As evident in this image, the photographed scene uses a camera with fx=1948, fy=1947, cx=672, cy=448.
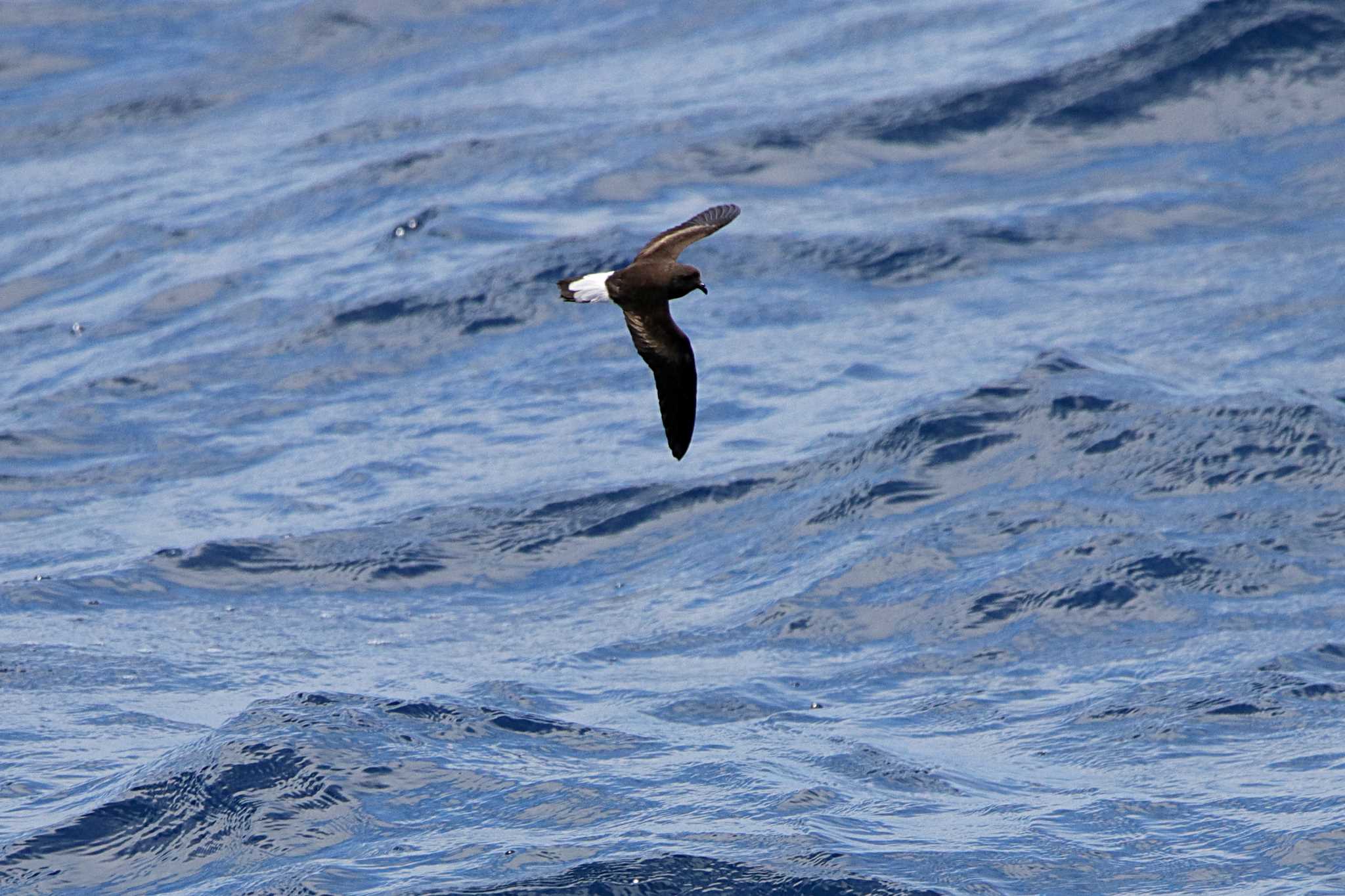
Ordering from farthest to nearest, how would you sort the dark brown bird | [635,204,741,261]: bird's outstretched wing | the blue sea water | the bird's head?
1. the blue sea water
2. [635,204,741,261]: bird's outstretched wing
3. the bird's head
4. the dark brown bird

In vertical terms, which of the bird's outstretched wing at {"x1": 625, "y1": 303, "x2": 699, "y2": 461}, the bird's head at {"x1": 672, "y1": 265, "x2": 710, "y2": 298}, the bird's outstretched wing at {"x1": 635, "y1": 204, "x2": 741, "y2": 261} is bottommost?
the bird's outstretched wing at {"x1": 625, "y1": 303, "x2": 699, "y2": 461}

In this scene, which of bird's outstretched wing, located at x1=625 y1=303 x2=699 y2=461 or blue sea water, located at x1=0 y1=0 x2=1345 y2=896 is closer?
bird's outstretched wing, located at x1=625 y1=303 x2=699 y2=461

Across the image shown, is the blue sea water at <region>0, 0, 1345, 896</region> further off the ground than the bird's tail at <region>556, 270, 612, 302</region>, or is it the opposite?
the bird's tail at <region>556, 270, 612, 302</region>

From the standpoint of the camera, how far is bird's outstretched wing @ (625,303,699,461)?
8984 millimetres

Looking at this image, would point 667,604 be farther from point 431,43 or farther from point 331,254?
point 431,43

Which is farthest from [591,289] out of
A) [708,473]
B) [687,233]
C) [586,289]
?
[708,473]

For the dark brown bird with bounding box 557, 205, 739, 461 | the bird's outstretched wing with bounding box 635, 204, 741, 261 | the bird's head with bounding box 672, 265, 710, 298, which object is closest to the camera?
the dark brown bird with bounding box 557, 205, 739, 461

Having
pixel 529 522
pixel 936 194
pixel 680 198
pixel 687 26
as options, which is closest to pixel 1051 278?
pixel 936 194

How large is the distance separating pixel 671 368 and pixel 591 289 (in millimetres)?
546

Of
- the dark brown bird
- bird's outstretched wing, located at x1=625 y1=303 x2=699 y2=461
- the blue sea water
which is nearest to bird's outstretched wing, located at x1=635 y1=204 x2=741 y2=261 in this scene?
the dark brown bird

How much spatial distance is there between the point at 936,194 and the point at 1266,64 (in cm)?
391

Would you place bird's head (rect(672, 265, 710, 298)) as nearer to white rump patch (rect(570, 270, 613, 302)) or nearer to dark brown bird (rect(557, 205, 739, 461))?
dark brown bird (rect(557, 205, 739, 461))

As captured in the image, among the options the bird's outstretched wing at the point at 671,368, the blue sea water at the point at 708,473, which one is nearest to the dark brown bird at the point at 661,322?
the bird's outstretched wing at the point at 671,368

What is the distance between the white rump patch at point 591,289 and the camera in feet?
29.7
